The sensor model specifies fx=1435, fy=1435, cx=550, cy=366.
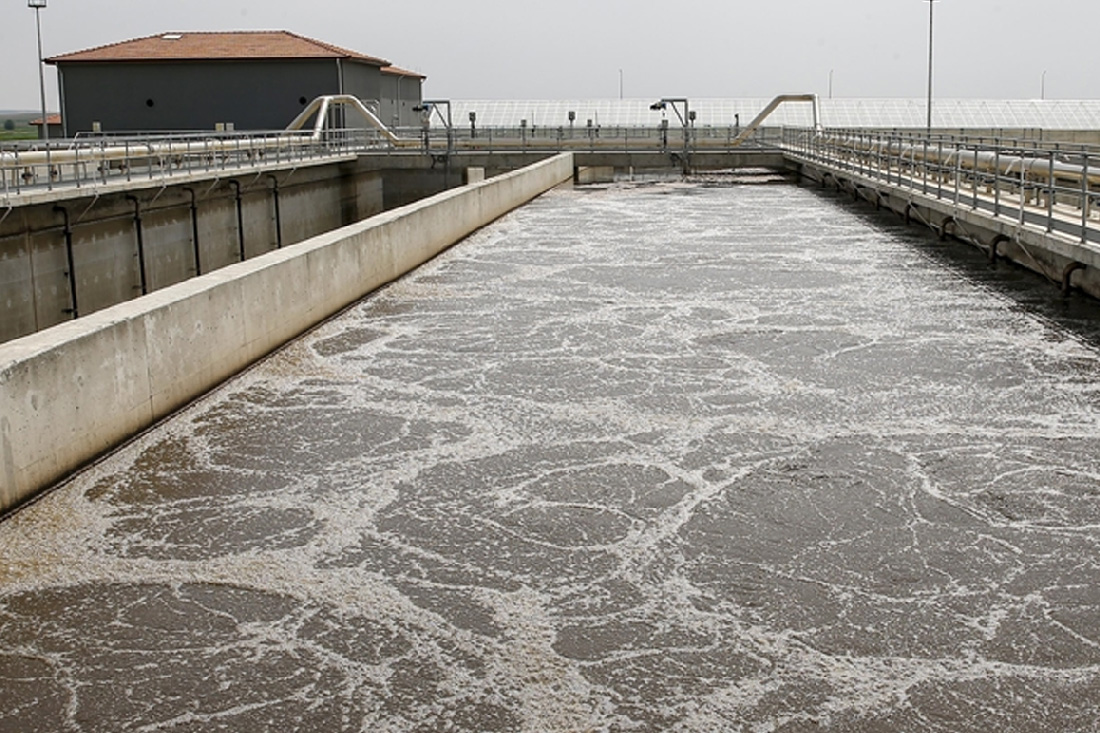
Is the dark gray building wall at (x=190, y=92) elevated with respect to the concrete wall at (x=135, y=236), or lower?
elevated

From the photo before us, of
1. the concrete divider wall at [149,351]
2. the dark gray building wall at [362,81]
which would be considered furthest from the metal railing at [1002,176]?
the dark gray building wall at [362,81]

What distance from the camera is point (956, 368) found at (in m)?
13.0

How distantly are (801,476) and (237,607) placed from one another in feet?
12.7

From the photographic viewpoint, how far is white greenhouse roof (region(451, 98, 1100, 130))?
85.0 metres

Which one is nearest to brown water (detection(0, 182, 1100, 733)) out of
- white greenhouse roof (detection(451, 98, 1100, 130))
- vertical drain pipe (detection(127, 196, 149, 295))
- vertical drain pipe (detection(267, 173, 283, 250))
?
vertical drain pipe (detection(127, 196, 149, 295))

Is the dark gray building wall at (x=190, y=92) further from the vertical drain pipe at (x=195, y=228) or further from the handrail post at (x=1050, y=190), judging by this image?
the handrail post at (x=1050, y=190)

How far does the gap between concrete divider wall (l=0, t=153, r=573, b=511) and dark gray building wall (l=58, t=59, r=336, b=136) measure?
2337 inches

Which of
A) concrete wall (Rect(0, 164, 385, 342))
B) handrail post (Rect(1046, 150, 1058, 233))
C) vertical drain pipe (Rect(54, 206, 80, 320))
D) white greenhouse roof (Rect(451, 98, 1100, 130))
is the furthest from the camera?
white greenhouse roof (Rect(451, 98, 1100, 130))

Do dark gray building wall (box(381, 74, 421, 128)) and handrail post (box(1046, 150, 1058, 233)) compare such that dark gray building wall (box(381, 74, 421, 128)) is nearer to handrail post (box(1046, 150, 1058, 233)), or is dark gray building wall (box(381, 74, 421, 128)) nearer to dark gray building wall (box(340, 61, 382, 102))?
dark gray building wall (box(340, 61, 382, 102))

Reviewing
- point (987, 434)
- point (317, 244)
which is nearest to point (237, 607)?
point (987, 434)

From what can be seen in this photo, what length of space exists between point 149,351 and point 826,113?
268 ft

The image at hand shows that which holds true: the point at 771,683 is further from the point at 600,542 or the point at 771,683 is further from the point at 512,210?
the point at 512,210

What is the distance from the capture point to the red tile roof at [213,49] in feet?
243

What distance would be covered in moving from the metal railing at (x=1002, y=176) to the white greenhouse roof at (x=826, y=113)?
43.1 m
